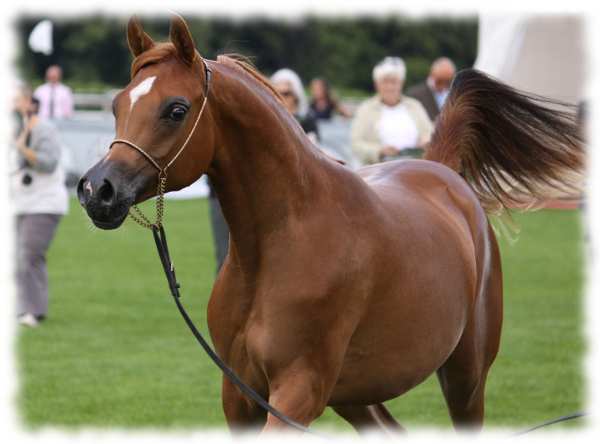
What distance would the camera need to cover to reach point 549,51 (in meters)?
18.9

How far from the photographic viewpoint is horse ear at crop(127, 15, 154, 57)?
14.1ft

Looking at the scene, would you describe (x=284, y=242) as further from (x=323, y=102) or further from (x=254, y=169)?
(x=323, y=102)

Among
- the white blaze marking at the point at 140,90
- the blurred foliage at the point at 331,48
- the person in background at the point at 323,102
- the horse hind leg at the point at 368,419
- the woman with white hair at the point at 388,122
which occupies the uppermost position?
the white blaze marking at the point at 140,90

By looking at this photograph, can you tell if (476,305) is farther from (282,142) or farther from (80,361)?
(80,361)

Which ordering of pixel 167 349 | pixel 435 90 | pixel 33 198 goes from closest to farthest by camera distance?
pixel 167 349, pixel 33 198, pixel 435 90

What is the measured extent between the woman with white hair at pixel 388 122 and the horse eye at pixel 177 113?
6.38m

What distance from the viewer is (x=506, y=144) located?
6410 millimetres

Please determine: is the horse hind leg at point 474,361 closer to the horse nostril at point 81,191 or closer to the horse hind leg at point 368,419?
the horse hind leg at point 368,419

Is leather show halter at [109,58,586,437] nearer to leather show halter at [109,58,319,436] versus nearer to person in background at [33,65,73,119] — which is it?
leather show halter at [109,58,319,436]

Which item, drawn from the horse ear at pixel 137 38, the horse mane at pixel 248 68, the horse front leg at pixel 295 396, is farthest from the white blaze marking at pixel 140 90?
the horse front leg at pixel 295 396

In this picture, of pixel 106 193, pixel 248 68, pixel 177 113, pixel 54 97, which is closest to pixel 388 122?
pixel 248 68

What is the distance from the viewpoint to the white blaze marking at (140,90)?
4070 millimetres

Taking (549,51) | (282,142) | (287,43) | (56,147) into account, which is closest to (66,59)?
(287,43)

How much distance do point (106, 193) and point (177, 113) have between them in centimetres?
39
